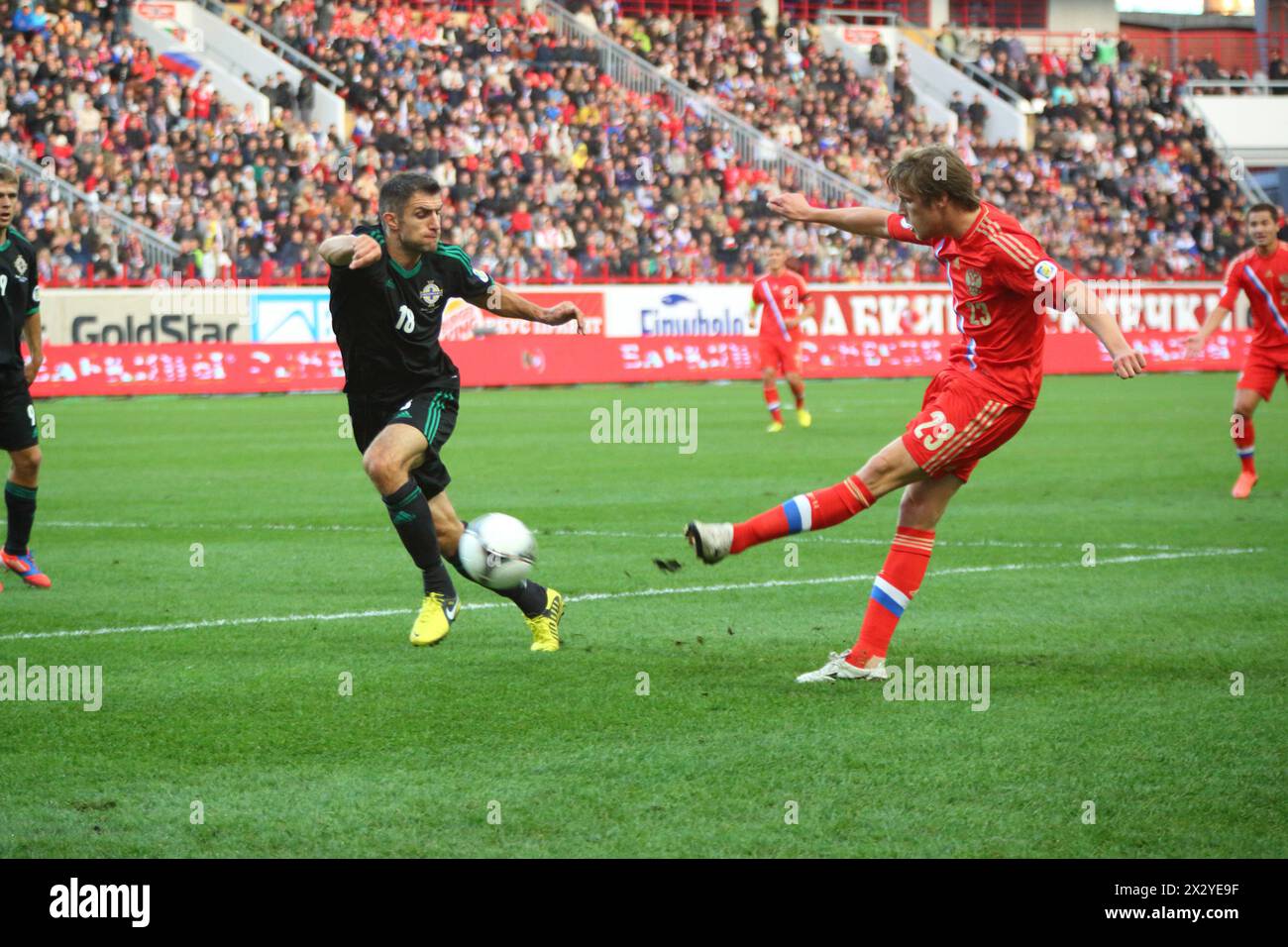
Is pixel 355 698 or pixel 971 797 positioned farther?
pixel 355 698

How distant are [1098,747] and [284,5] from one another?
33.7 m

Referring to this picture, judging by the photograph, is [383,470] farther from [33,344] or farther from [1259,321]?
[1259,321]

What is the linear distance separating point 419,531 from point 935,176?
284 centimetres

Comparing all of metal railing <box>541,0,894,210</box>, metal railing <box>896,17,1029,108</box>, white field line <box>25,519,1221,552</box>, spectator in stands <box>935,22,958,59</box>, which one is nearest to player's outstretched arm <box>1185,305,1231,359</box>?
white field line <box>25,519,1221,552</box>

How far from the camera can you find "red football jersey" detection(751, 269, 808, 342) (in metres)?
22.7

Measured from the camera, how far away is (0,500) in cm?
1474

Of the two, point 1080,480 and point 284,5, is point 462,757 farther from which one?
point 284,5

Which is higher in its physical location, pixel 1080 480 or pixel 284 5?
pixel 284 5

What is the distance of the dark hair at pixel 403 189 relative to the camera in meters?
7.64

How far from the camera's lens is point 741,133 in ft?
129

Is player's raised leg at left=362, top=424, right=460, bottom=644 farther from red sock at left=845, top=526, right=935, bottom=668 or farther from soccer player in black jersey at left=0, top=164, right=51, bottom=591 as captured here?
soccer player in black jersey at left=0, top=164, right=51, bottom=591

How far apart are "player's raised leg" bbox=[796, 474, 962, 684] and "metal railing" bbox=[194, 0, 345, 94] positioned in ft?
98.8
